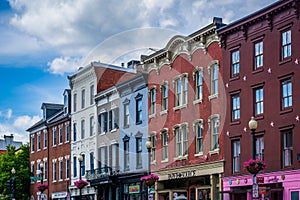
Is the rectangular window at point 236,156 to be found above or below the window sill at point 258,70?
below

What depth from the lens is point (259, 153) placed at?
120 ft

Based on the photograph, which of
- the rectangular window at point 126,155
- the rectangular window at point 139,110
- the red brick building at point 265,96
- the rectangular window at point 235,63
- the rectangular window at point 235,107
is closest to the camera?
the red brick building at point 265,96

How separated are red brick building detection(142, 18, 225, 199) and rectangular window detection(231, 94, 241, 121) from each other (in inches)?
37.2

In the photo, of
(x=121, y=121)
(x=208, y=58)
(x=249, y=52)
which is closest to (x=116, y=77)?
(x=121, y=121)

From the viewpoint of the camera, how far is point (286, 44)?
35062 mm

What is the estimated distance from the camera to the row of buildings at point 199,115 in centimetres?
3503

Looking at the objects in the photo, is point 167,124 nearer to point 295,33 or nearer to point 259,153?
point 259,153

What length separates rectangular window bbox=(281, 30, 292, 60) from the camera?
34787 millimetres

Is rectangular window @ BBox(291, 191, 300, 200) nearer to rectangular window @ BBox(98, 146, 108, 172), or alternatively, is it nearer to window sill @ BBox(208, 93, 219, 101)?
window sill @ BBox(208, 93, 219, 101)

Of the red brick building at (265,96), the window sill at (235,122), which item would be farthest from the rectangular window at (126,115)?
the window sill at (235,122)

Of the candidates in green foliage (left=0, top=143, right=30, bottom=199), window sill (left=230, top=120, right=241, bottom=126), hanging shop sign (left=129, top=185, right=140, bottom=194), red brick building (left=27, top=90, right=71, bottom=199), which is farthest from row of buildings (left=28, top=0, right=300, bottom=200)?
green foliage (left=0, top=143, right=30, bottom=199)

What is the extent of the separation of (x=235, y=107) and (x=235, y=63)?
103 inches

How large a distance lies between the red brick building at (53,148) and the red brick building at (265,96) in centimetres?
2730

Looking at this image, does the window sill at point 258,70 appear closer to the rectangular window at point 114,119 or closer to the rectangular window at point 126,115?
the rectangular window at point 126,115
